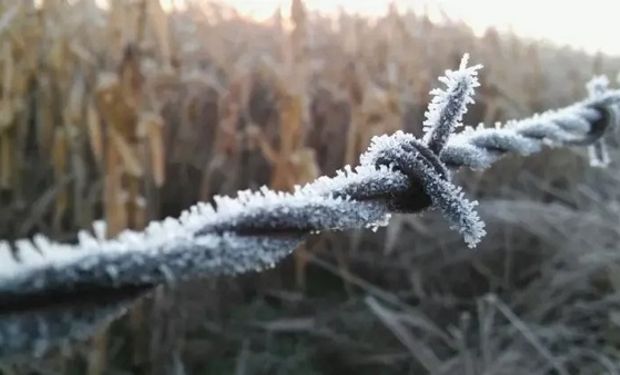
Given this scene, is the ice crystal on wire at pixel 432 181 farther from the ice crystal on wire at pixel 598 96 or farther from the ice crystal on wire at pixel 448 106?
the ice crystal on wire at pixel 598 96

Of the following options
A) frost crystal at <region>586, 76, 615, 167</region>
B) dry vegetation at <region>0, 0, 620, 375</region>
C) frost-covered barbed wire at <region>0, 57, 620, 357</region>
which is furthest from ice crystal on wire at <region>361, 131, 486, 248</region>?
dry vegetation at <region>0, 0, 620, 375</region>

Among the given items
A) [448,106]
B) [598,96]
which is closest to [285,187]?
[598,96]

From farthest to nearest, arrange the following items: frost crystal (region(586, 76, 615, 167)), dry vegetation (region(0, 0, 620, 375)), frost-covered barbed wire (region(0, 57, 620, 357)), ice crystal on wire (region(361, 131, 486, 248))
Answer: dry vegetation (region(0, 0, 620, 375))
frost crystal (region(586, 76, 615, 167))
ice crystal on wire (region(361, 131, 486, 248))
frost-covered barbed wire (region(0, 57, 620, 357))

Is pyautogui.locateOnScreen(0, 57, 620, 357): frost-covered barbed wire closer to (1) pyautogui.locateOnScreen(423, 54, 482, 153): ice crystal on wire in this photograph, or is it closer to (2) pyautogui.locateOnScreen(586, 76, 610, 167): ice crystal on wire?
(1) pyautogui.locateOnScreen(423, 54, 482, 153): ice crystal on wire

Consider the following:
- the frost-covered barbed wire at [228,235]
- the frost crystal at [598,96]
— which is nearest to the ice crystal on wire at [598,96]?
the frost crystal at [598,96]

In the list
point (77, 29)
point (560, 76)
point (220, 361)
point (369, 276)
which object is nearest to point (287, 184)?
point (369, 276)

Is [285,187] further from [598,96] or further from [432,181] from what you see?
[432,181]

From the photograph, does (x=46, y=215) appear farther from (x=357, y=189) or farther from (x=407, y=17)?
(x=357, y=189)

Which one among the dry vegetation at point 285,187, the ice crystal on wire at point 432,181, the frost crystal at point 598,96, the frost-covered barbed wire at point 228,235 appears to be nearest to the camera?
the frost-covered barbed wire at point 228,235
